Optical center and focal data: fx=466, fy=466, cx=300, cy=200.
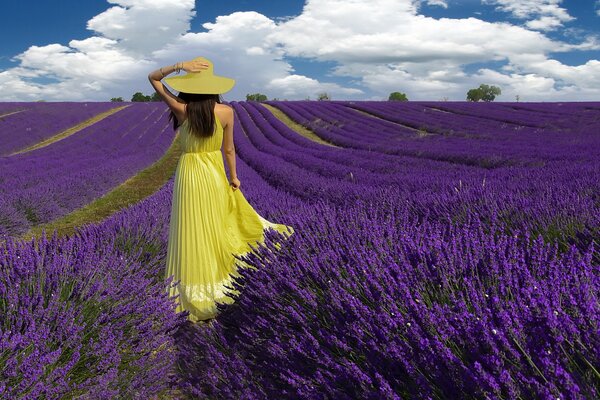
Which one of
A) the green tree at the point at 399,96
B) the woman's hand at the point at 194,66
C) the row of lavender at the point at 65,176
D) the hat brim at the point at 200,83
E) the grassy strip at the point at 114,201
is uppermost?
the green tree at the point at 399,96

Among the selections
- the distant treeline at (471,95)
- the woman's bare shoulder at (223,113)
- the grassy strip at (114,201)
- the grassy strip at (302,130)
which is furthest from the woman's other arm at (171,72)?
the distant treeline at (471,95)

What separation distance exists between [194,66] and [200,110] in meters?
0.24

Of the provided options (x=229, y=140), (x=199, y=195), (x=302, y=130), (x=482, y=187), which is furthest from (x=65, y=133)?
(x=482, y=187)

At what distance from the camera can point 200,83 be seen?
2584 millimetres

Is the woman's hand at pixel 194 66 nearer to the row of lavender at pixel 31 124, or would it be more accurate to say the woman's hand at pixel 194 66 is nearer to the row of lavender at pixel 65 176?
the row of lavender at pixel 65 176

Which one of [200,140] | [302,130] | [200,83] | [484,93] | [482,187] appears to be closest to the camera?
[200,83]

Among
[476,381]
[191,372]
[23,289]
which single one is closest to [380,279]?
[476,381]

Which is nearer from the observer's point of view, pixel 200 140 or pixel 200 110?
pixel 200 110

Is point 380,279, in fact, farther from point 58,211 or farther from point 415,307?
point 58,211

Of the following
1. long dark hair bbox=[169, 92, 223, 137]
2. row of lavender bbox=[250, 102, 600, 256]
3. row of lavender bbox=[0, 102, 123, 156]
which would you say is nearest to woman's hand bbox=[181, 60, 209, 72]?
long dark hair bbox=[169, 92, 223, 137]

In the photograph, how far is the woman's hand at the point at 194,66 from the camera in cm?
261

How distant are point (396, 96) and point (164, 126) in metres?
45.6

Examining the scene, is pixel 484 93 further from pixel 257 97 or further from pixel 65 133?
pixel 65 133

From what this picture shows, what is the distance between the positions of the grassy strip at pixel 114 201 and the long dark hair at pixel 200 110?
4.31m
